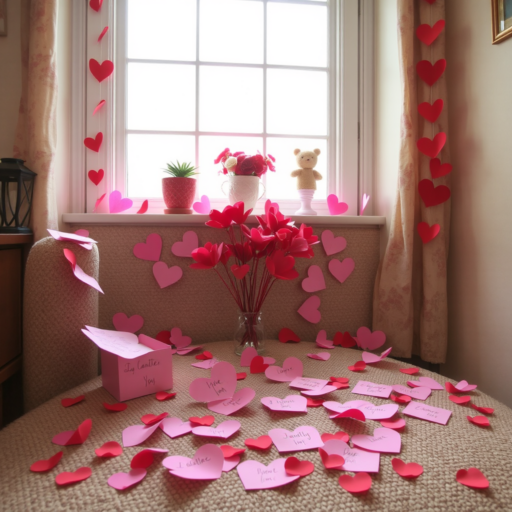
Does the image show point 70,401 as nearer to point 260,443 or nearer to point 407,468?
point 260,443

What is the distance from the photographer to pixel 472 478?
0.66 metres

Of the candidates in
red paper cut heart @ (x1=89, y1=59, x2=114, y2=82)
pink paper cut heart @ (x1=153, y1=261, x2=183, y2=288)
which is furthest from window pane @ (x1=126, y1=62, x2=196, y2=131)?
pink paper cut heart @ (x1=153, y1=261, x2=183, y2=288)

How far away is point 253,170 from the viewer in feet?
4.71

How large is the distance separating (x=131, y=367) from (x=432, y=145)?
1173mm

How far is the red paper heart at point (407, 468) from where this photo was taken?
664mm

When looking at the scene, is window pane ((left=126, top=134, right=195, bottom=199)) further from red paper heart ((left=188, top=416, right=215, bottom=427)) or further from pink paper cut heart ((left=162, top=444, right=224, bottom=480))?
pink paper cut heart ((left=162, top=444, right=224, bottom=480))

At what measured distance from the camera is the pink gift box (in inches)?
36.9

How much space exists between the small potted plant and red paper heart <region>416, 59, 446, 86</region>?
88cm

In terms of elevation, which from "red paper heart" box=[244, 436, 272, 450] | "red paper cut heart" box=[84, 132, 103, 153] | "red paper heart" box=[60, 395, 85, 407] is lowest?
"red paper heart" box=[244, 436, 272, 450]

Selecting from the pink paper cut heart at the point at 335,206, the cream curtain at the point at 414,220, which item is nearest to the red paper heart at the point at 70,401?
the cream curtain at the point at 414,220

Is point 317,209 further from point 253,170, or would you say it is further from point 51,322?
point 51,322

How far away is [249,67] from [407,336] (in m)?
1.24

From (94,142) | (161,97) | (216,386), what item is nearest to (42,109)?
(94,142)

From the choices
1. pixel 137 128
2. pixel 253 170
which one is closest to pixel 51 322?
pixel 253 170
